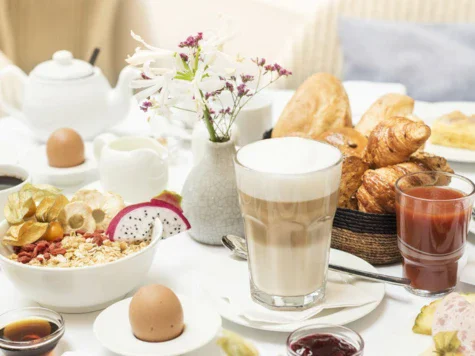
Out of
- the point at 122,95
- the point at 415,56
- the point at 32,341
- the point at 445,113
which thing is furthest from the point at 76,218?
the point at 415,56

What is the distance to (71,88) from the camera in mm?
1572

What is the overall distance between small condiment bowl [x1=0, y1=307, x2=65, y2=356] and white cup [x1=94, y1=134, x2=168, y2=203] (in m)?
0.43

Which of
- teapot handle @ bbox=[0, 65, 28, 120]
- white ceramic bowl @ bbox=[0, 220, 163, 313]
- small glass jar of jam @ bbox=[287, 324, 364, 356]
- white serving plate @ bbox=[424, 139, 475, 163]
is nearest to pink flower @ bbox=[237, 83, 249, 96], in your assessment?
white ceramic bowl @ bbox=[0, 220, 163, 313]

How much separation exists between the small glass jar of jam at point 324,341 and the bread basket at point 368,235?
28 cm

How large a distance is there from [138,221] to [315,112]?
52 centimetres

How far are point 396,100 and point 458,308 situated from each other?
26.2 inches

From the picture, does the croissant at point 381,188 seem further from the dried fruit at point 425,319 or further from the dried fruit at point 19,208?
the dried fruit at point 19,208

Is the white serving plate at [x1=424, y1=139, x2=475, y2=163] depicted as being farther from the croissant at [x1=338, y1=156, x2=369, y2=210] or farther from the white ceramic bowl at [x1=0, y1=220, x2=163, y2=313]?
the white ceramic bowl at [x1=0, y1=220, x2=163, y2=313]

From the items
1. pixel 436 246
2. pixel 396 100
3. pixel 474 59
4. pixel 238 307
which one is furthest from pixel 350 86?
pixel 238 307

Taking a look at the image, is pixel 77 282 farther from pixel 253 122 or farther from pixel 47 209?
pixel 253 122

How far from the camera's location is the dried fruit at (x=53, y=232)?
1014 mm

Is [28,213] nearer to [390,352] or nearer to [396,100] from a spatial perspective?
[390,352]

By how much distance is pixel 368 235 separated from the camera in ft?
3.45

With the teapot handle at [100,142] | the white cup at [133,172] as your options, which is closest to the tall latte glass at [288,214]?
the white cup at [133,172]
